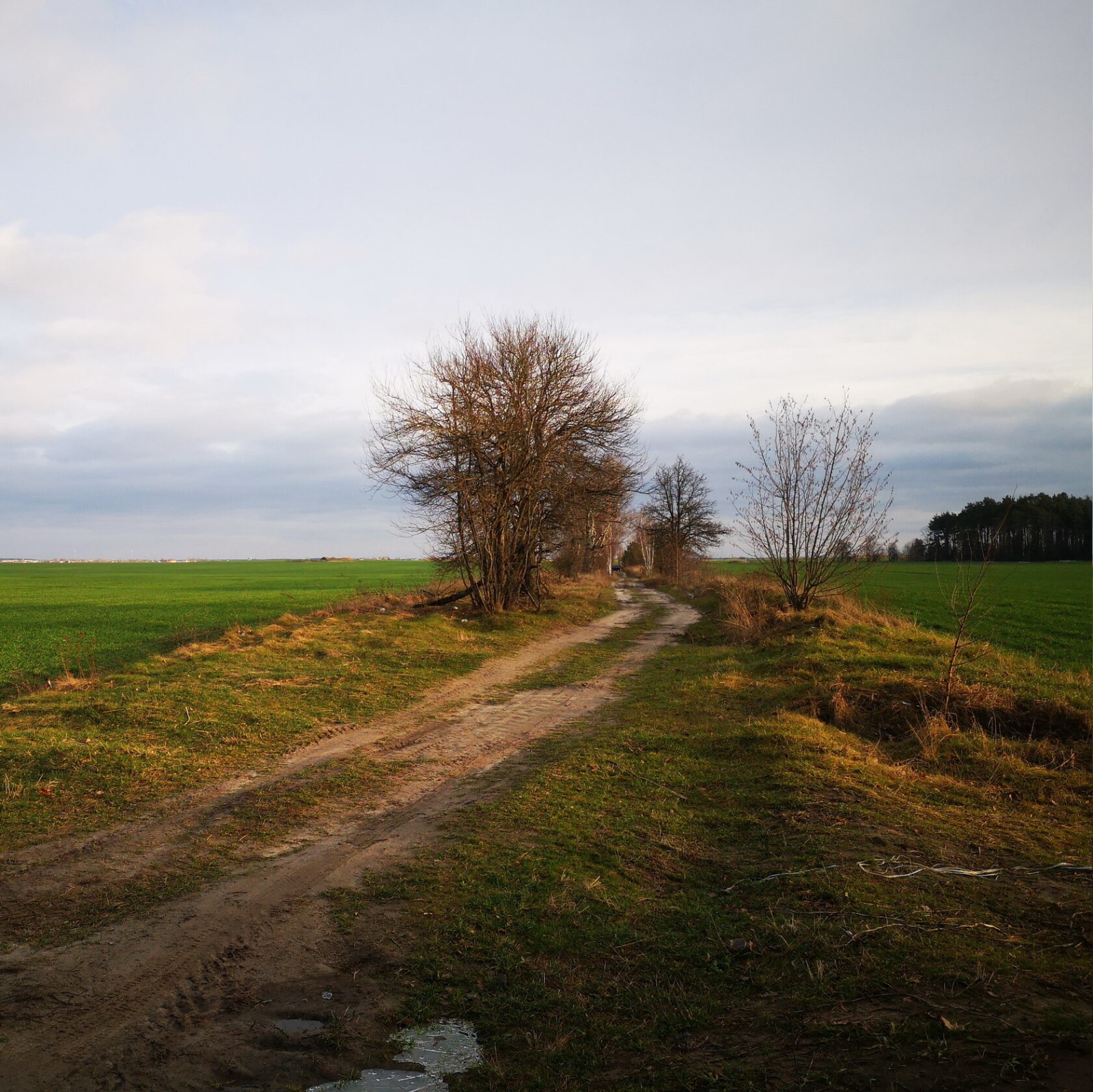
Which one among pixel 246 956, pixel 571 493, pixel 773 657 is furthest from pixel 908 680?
pixel 571 493

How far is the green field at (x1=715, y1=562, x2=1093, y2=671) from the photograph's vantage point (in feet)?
61.4

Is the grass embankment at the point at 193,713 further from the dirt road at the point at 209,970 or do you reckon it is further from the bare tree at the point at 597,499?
the bare tree at the point at 597,499

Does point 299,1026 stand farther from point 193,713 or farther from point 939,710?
point 939,710

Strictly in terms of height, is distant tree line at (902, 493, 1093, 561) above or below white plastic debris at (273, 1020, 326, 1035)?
above

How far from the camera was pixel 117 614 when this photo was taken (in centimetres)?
3150

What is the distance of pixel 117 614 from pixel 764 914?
3309cm

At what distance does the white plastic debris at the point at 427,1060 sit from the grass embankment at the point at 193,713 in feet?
14.5

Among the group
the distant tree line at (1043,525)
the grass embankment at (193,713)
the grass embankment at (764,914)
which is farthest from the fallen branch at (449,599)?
the distant tree line at (1043,525)

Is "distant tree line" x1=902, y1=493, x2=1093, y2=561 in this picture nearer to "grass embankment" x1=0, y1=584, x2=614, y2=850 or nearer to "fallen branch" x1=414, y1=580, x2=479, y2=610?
"fallen branch" x1=414, y1=580, x2=479, y2=610

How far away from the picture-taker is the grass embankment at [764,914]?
3447 mm

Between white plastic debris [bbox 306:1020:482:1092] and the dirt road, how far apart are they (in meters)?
0.14

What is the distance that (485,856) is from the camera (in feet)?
19.7

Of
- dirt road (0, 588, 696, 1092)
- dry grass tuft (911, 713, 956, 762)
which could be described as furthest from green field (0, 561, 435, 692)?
dry grass tuft (911, 713, 956, 762)

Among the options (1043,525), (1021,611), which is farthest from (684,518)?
(1043,525)
